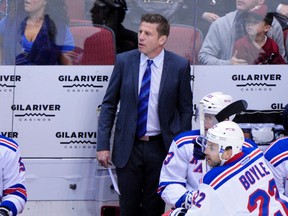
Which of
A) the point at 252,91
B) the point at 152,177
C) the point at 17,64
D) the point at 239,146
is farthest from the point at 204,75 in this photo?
the point at 239,146

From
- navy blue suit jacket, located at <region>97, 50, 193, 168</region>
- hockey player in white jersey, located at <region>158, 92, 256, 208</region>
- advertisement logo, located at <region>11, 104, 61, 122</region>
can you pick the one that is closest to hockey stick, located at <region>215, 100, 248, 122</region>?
hockey player in white jersey, located at <region>158, 92, 256, 208</region>

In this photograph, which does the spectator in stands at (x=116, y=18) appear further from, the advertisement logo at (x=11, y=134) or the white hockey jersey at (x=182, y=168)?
the white hockey jersey at (x=182, y=168)

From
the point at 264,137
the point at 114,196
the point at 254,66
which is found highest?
the point at 254,66

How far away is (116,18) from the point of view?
8703 millimetres

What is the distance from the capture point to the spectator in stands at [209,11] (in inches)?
346

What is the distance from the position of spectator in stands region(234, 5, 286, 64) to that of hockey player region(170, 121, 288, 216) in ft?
7.32

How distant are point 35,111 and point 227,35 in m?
1.69

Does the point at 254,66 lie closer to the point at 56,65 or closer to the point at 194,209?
the point at 56,65

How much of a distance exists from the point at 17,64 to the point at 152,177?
1.41 meters

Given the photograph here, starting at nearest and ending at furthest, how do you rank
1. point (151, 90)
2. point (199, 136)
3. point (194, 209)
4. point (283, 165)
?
1. point (194, 209)
2. point (199, 136)
3. point (283, 165)
4. point (151, 90)

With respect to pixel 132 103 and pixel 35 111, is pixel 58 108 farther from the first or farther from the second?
pixel 132 103

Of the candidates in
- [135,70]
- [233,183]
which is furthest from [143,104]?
[233,183]

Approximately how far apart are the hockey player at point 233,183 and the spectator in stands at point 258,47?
2.23m

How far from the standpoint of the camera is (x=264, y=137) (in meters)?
8.82
